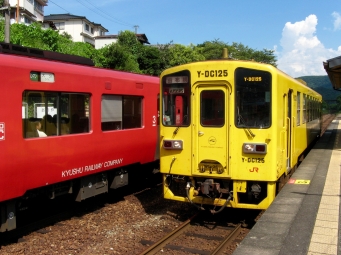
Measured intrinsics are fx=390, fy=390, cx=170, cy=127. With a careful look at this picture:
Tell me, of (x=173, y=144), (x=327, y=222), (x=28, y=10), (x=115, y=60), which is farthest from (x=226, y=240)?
(x=28, y=10)

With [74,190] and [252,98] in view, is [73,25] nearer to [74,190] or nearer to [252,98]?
[74,190]

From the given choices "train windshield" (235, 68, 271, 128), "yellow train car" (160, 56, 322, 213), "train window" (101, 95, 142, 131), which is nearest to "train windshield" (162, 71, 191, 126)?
"yellow train car" (160, 56, 322, 213)

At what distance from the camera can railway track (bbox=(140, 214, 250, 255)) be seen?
219 inches

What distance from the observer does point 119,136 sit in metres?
7.96

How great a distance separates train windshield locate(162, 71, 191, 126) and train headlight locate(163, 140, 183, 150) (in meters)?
0.31

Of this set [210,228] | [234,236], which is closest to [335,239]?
[234,236]

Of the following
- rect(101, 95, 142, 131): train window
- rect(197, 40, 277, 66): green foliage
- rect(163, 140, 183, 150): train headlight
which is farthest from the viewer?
rect(197, 40, 277, 66): green foliage

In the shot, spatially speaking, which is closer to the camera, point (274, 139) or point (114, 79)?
point (274, 139)

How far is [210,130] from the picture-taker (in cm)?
658

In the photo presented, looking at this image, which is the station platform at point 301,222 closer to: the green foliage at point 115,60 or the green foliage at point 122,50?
the green foliage at point 122,50

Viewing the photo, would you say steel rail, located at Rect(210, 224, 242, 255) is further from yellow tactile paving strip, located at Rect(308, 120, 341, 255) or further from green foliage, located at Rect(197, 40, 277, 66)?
green foliage, located at Rect(197, 40, 277, 66)

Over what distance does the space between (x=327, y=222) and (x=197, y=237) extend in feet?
6.45

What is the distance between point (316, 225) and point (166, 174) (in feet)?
9.10

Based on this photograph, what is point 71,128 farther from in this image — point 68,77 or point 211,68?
point 211,68
